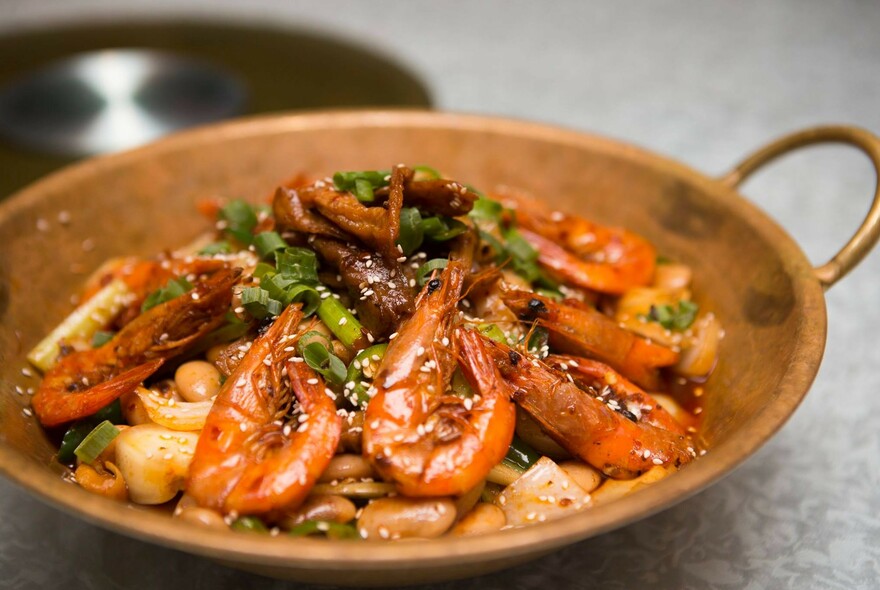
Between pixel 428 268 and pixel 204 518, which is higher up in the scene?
pixel 428 268

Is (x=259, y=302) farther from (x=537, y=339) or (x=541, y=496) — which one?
(x=541, y=496)

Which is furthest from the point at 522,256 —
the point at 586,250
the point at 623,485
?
the point at 623,485

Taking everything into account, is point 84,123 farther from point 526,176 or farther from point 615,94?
point 615,94

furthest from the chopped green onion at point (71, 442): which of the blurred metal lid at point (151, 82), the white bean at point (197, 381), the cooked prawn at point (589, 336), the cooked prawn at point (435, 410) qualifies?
the blurred metal lid at point (151, 82)

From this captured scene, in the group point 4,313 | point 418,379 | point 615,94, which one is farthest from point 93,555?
point 615,94

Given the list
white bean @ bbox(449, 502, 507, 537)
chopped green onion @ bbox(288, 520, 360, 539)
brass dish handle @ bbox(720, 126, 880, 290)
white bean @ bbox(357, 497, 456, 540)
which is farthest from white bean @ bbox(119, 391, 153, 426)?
brass dish handle @ bbox(720, 126, 880, 290)

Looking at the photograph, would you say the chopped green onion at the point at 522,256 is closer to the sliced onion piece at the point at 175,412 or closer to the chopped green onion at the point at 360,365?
the chopped green onion at the point at 360,365

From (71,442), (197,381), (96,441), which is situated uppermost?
(197,381)
